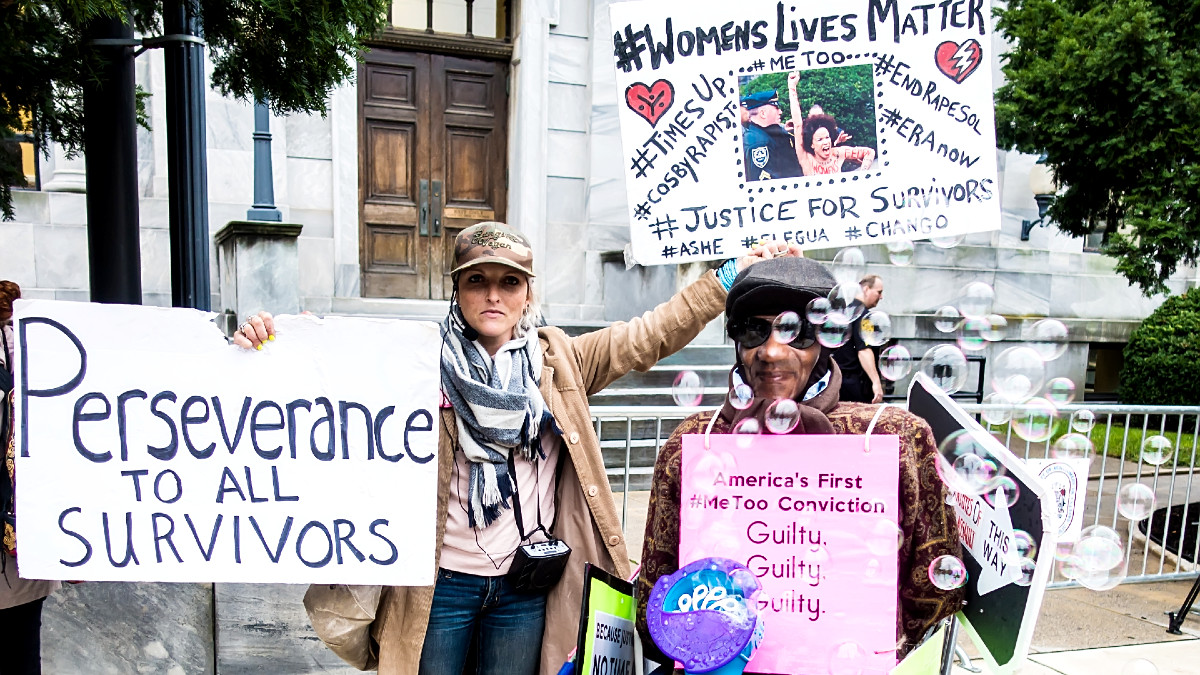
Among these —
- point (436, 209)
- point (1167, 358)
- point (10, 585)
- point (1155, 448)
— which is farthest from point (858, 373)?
point (436, 209)

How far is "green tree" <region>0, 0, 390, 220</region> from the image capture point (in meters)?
3.03

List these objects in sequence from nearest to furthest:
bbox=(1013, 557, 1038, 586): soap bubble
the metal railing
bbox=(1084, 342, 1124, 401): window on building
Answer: bbox=(1013, 557, 1038, 586): soap bubble → the metal railing → bbox=(1084, 342, 1124, 401): window on building

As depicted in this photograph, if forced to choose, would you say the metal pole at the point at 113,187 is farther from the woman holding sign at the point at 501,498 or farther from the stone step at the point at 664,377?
the stone step at the point at 664,377

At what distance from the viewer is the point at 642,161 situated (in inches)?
117

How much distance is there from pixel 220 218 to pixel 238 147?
2.62 ft

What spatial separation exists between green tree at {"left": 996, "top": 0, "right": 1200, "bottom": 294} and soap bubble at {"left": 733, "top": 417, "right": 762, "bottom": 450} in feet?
15.0

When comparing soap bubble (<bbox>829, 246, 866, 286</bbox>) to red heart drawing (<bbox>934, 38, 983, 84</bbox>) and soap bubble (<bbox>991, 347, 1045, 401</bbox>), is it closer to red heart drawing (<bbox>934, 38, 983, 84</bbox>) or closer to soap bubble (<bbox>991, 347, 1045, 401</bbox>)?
soap bubble (<bbox>991, 347, 1045, 401</bbox>)

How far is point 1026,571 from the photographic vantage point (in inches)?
68.3

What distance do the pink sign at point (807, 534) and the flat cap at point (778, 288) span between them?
29 centimetres

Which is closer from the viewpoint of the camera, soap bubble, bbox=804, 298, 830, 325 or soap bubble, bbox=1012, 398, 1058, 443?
soap bubble, bbox=804, 298, 830, 325

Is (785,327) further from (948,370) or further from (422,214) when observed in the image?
(422,214)

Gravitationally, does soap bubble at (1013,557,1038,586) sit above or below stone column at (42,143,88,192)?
below

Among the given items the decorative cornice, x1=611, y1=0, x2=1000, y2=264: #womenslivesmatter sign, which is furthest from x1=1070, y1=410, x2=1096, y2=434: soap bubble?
the decorative cornice

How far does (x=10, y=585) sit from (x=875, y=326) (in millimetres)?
2814
